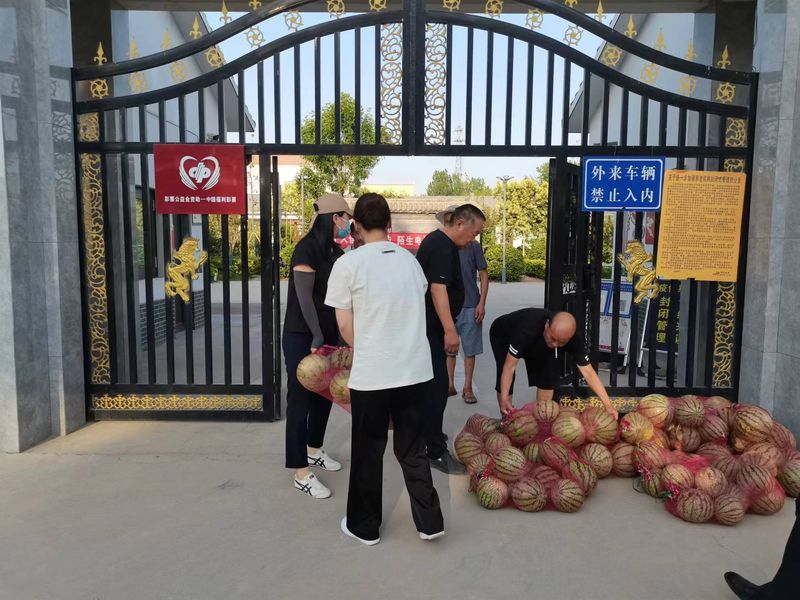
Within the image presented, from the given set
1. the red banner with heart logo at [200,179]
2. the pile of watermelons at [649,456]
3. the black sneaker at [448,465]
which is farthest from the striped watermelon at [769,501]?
the red banner with heart logo at [200,179]

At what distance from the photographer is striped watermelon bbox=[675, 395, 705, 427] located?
4141 mm

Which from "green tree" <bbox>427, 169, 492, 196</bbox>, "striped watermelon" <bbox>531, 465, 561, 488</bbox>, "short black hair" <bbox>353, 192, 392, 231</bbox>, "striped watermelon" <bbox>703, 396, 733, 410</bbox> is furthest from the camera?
"green tree" <bbox>427, 169, 492, 196</bbox>

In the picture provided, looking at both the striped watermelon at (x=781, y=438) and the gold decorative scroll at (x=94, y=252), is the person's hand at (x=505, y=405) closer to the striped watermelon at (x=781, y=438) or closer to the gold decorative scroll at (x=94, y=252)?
the striped watermelon at (x=781, y=438)

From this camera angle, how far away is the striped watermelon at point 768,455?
12.3 feet

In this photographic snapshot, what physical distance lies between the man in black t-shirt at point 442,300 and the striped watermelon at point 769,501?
177 centimetres

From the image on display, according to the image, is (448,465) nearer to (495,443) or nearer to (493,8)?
(495,443)

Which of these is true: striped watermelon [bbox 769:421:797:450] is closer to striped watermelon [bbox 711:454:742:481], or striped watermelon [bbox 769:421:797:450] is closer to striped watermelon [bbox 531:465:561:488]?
striped watermelon [bbox 711:454:742:481]

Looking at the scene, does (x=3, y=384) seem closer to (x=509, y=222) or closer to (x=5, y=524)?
(x=5, y=524)

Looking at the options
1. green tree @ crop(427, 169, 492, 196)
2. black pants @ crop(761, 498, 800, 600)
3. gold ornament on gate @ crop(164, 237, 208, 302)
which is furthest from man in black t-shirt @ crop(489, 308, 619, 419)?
green tree @ crop(427, 169, 492, 196)

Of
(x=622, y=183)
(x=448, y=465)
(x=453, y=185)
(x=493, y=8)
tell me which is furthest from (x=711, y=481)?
(x=453, y=185)

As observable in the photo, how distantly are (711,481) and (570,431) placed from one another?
0.84m

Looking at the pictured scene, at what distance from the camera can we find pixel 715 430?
13.5 feet

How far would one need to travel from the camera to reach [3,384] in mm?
4371

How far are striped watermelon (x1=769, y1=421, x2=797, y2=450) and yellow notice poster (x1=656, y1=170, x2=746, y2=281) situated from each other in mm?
1380
